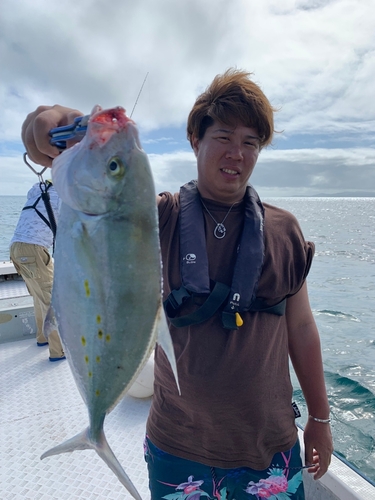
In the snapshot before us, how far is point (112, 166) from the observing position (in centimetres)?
114

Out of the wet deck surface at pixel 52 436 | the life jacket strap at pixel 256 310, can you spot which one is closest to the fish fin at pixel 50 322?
the life jacket strap at pixel 256 310

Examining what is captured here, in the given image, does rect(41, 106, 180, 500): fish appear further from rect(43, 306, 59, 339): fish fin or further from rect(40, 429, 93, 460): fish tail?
rect(40, 429, 93, 460): fish tail

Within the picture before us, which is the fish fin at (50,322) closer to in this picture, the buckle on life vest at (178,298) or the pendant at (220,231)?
the buckle on life vest at (178,298)

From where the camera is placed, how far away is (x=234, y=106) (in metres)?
1.86

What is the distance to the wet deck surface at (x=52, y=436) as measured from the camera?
9.55ft

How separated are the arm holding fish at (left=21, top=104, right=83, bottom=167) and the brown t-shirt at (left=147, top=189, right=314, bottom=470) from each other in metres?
0.73

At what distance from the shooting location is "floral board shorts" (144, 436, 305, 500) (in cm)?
177

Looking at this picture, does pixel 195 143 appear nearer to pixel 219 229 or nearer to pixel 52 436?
pixel 219 229

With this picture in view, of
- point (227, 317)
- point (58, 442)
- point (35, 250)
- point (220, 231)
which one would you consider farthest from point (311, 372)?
point (35, 250)

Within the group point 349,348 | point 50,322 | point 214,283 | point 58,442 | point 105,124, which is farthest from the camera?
point 349,348

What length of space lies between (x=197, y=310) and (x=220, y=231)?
0.45 meters

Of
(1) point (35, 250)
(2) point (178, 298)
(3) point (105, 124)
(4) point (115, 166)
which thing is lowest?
(1) point (35, 250)

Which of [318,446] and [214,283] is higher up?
[214,283]

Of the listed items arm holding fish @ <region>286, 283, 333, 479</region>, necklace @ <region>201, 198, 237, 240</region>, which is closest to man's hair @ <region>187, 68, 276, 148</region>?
necklace @ <region>201, 198, 237, 240</region>
